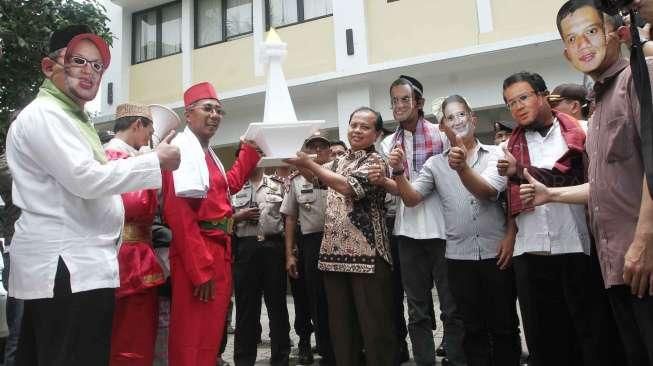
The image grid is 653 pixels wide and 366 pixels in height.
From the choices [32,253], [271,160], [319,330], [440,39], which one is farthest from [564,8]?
[440,39]

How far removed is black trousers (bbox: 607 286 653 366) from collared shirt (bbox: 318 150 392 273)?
150 cm

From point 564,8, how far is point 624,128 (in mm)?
738

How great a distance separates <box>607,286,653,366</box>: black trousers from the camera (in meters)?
1.78

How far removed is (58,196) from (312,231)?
2.54 metres

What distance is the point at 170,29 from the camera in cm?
1141

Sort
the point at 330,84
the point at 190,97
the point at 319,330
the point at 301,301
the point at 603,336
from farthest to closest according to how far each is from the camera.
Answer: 1. the point at 330,84
2. the point at 301,301
3. the point at 319,330
4. the point at 190,97
5. the point at 603,336

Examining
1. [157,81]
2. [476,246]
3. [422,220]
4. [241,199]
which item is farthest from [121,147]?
[157,81]

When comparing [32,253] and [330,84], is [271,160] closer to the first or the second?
[32,253]

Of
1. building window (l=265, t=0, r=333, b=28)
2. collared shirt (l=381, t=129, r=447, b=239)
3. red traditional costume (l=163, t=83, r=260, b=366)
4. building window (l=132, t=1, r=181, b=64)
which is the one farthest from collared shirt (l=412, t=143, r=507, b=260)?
building window (l=132, t=1, r=181, b=64)

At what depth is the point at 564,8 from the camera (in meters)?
2.31

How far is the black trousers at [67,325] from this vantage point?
77.8 inches

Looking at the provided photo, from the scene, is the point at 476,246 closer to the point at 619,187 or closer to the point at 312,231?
the point at 619,187

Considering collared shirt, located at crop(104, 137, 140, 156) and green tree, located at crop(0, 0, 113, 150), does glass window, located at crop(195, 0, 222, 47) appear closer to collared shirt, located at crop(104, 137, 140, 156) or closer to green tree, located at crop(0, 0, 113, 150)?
green tree, located at crop(0, 0, 113, 150)

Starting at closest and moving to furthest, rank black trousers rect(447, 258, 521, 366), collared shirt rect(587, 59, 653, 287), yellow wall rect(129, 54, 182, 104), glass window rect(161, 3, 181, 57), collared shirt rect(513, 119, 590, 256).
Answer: collared shirt rect(587, 59, 653, 287) → collared shirt rect(513, 119, 590, 256) → black trousers rect(447, 258, 521, 366) → yellow wall rect(129, 54, 182, 104) → glass window rect(161, 3, 181, 57)
